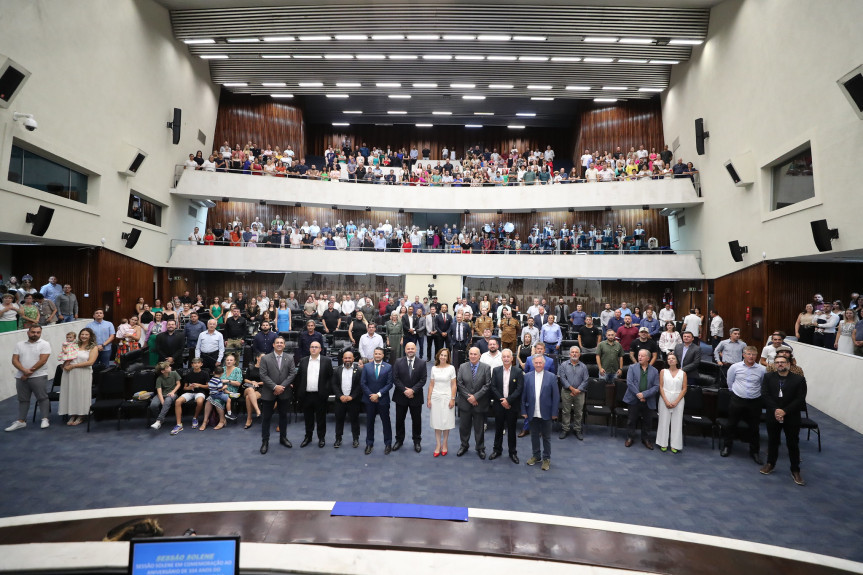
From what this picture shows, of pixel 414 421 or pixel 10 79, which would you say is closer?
pixel 414 421

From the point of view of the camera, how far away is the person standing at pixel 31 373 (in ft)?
23.6

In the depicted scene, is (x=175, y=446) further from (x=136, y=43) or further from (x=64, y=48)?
(x=136, y=43)

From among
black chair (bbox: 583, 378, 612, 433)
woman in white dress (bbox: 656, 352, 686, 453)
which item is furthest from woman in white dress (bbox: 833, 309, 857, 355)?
black chair (bbox: 583, 378, 612, 433)

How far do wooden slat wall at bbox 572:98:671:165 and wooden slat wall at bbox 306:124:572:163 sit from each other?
257 centimetres

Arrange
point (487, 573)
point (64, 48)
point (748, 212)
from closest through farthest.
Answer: point (487, 573) < point (64, 48) < point (748, 212)

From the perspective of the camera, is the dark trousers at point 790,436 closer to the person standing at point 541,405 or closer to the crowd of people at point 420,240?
the person standing at point 541,405

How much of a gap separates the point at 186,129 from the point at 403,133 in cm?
1135

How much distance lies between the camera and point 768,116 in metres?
12.1

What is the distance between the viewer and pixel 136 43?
46.6 feet

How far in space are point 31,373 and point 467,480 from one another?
276 inches

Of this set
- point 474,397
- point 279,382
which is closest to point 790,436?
point 474,397

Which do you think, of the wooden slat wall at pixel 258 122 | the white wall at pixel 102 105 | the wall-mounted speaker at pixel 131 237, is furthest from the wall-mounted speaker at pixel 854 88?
the wooden slat wall at pixel 258 122

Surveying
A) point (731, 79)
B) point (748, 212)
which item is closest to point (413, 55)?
point (731, 79)

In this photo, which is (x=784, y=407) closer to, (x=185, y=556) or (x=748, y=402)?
(x=748, y=402)
